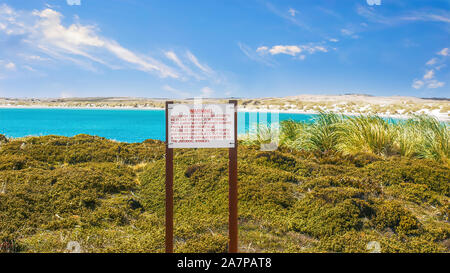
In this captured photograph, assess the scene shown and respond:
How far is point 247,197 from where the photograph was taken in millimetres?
5711

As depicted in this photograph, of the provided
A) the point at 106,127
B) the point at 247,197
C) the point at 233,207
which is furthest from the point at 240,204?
the point at 106,127

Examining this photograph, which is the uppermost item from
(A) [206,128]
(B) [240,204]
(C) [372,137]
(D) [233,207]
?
(A) [206,128]

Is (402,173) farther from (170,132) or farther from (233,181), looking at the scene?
(170,132)

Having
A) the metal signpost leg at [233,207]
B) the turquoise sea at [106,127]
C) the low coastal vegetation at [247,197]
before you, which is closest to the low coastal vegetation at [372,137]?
the low coastal vegetation at [247,197]

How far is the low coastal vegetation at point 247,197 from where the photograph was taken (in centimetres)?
454

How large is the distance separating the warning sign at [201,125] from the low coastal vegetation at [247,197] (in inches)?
57.8

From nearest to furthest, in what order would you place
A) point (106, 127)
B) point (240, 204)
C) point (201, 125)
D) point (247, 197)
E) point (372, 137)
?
point (201, 125)
point (240, 204)
point (247, 197)
point (372, 137)
point (106, 127)

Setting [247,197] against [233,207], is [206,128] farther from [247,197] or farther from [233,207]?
[247,197]

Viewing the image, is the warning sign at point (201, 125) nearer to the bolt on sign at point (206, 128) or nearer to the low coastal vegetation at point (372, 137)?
the bolt on sign at point (206, 128)

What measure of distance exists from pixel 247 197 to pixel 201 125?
227cm

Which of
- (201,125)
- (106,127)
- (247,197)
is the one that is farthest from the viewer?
(106,127)

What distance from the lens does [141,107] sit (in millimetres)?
59656

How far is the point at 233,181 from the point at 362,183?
10.7 ft

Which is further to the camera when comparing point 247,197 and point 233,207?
point 247,197
